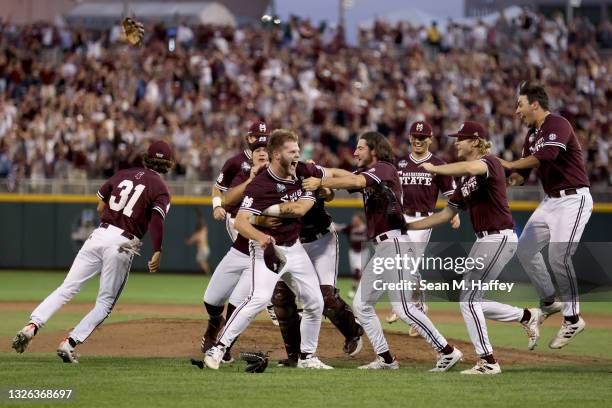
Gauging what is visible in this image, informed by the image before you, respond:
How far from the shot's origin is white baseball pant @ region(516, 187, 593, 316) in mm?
10656

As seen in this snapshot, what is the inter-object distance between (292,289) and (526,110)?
2.80 metres

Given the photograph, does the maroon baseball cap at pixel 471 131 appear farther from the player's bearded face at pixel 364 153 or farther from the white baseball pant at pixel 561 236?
the white baseball pant at pixel 561 236

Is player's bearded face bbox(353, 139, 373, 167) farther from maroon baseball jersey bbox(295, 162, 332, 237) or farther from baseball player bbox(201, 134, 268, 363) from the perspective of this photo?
baseball player bbox(201, 134, 268, 363)

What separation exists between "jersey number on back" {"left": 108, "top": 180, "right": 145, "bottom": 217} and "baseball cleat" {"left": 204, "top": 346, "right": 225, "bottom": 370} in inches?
73.5

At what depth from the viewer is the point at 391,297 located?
10125 mm

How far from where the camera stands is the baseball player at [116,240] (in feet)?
34.9

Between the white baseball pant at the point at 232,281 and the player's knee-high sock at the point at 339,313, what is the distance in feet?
2.49

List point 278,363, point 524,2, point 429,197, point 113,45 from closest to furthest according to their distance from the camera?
point 278,363
point 429,197
point 113,45
point 524,2

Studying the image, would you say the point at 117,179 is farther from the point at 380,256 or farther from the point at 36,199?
the point at 36,199

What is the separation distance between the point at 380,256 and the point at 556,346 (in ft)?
6.51

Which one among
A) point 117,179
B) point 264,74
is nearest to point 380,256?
point 117,179

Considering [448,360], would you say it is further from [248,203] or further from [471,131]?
[248,203]

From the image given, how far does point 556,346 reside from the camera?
10711mm

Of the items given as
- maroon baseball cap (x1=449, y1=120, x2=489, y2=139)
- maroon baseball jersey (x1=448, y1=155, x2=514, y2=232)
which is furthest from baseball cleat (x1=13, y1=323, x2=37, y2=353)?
maroon baseball cap (x1=449, y1=120, x2=489, y2=139)
